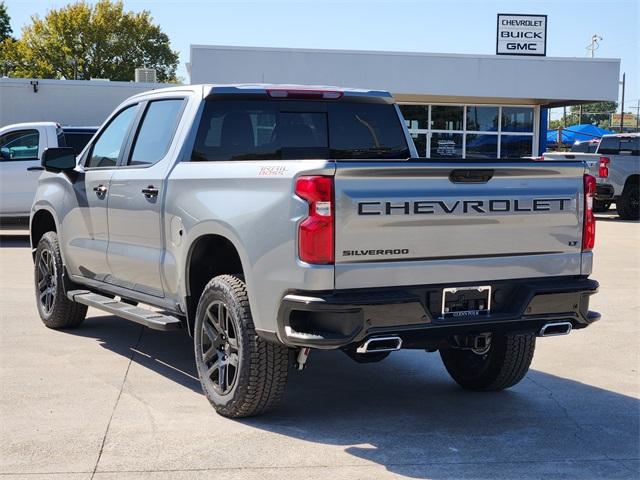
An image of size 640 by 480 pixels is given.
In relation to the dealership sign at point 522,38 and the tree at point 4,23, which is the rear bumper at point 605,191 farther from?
the tree at point 4,23

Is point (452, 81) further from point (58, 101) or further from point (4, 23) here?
point (4, 23)

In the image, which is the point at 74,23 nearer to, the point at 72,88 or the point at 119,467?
the point at 72,88

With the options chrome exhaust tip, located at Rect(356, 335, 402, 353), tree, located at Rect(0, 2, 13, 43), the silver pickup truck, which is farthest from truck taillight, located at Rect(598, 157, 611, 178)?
tree, located at Rect(0, 2, 13, 43)

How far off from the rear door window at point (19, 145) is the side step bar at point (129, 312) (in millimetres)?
8986

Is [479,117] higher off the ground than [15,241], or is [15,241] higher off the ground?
[479,117]

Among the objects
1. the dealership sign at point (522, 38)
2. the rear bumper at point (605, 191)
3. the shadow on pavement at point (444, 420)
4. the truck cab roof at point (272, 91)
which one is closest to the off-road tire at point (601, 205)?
the rear bumper at point (605, 191)

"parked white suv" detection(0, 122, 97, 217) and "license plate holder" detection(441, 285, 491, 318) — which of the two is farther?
"parked white suv" detection(0, 122, 97, 217)

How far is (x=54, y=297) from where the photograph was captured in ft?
27.8

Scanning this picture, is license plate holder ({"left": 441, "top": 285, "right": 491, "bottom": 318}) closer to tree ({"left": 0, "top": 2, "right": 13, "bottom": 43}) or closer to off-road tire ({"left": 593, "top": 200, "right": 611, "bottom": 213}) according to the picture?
off-road tire ({"left": 593, "top": 200, "right": 611, "bottom": 213})

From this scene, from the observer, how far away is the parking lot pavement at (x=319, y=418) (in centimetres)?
498

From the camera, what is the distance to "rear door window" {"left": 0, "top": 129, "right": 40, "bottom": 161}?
1638cm

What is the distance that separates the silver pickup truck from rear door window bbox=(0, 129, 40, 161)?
9695mm

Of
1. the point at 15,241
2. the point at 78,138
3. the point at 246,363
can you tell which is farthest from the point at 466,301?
the point at 78,138

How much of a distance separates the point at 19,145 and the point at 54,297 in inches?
345
